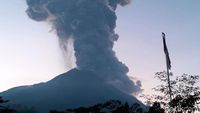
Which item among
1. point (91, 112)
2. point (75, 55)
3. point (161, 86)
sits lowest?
point (91, 112)

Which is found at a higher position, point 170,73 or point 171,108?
point 170,73

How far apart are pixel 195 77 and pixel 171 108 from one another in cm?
338

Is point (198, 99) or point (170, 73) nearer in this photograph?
point (198, 99)

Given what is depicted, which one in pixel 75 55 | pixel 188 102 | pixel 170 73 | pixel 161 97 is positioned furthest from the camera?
pixel 75 55

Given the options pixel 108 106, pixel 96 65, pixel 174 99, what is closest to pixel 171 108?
pixel 174 99

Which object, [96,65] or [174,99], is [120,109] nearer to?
[174,99]

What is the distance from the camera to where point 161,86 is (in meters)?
31.9

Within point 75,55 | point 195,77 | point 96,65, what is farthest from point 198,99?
point 96,65

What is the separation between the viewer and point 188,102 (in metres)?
29.2

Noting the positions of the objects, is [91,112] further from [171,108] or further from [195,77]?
[195,77]

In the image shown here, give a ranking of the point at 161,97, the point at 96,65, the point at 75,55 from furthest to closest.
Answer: the point at 96,65, the point at 75,55, the point at 161,97

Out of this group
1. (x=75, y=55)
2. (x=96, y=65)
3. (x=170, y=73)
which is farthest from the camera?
(x=96, y=65)

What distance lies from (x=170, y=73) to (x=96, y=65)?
162m

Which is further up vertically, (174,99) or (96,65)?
(96,65)
